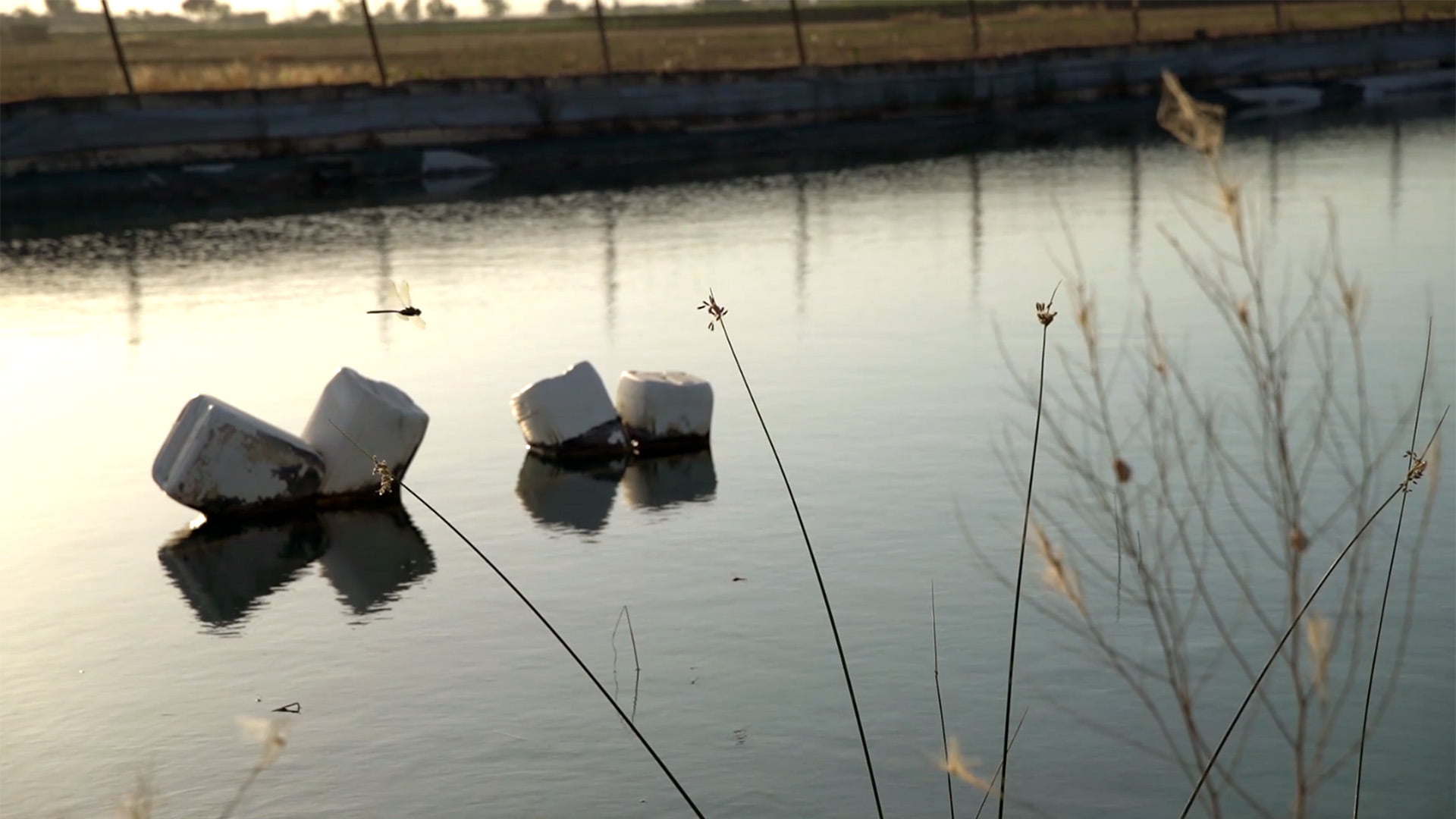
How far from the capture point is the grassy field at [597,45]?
121ft

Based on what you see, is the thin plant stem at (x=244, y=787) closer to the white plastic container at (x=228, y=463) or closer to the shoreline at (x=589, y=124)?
the white plastic container at (x=228, y=463)

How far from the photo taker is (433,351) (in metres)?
11.8

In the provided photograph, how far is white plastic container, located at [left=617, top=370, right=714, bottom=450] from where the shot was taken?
28.3 feet

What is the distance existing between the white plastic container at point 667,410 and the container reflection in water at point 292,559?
4.11ft

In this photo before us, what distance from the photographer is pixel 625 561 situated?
22.9 feet

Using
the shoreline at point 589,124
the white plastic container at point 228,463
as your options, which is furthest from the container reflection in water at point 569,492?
the shoreline at point 589,124

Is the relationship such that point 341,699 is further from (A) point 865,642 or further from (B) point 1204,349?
(B) point 1204,349

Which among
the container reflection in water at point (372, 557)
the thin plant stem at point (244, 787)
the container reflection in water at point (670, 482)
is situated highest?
the thin plant stem at point (244, 787)

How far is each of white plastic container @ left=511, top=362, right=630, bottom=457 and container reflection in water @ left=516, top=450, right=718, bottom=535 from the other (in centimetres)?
10

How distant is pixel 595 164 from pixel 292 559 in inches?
740

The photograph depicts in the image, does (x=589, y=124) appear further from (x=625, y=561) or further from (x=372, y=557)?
(x=625, y=561)

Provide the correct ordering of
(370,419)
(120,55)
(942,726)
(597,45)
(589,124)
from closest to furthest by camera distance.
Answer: (942,726)
(370,419)
(120,55)
(589,124)
(597,45)

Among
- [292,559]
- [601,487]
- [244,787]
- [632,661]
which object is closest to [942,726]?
[244,787]

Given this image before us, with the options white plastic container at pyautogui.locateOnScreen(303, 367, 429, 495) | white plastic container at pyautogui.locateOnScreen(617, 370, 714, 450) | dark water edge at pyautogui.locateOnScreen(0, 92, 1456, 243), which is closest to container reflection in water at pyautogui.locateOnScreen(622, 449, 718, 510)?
white plastic container at pyautogui.locateOnScreen(617, 370, 714, 450)
